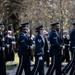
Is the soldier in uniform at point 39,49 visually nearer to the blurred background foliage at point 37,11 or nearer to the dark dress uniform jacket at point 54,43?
the dark dress uniform jacket at point 54,43

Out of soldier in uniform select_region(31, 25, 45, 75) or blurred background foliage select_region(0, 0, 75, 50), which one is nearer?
soldier in uniform select_region(31, 25, 45, 75)

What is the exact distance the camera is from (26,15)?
→ 28.4m

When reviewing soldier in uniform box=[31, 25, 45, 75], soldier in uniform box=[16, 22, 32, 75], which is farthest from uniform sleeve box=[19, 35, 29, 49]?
soldier in uniform box=[31, 25, 45, 75]

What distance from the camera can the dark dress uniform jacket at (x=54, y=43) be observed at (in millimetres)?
11477

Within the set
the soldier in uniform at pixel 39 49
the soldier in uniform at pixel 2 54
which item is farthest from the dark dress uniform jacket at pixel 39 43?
the soldier in uniform at pixel 2 54

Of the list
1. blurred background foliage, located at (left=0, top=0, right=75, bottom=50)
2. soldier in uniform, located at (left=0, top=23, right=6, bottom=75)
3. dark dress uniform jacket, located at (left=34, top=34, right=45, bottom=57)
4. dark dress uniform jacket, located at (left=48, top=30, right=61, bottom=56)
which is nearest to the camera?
dark dress uniform jacket, located at (left=34, top=34, right=45, bottom=57)

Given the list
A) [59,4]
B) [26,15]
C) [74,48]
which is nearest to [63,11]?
[59,4]

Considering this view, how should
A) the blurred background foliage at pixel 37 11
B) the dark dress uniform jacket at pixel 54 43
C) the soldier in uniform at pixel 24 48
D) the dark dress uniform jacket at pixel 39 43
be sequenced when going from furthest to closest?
1. the blurred background foliage at pixel 37 11
2. the dark dress uniform jacket at pixel 54 43
3. the soldier in uniform at pixel 24 48
4. the dark dress uniform jacket at pixel 39 43

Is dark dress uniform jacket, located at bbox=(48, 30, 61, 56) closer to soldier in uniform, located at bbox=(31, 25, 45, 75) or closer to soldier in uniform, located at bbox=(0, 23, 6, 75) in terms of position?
soldier in uniform, located at bbox=(31, 25, 45, 75)

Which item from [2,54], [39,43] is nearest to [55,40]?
[39,43]

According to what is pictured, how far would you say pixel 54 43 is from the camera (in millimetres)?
11492

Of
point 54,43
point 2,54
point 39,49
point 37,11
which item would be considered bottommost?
point 2,54

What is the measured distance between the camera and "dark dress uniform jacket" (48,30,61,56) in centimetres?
1148

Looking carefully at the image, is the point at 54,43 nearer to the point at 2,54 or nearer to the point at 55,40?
the point at 55,40
